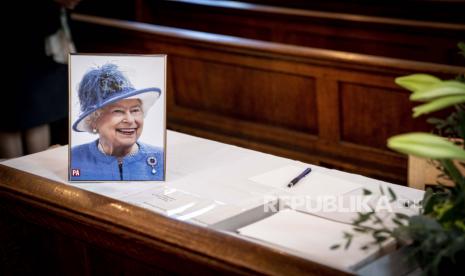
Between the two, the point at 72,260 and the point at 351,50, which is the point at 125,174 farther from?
the point at 351,50

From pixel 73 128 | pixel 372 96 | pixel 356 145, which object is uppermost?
pixel 73 128

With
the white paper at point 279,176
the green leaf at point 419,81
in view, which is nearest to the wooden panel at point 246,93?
the white paper at point 279,176

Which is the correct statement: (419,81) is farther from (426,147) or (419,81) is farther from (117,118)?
(117,118)

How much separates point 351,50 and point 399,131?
1.46 meters

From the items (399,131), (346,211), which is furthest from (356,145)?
(346,211)

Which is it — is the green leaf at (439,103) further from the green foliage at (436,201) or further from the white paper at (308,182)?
the white paper at (308,182)

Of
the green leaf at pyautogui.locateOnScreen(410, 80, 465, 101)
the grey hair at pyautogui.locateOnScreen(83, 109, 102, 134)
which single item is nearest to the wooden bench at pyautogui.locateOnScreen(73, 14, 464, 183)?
the grey hair at pyautogui.locateOnScreen(83, 109, 102, 134)

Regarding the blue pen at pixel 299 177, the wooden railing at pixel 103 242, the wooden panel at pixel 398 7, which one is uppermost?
the wooden panel at pixel 398 7

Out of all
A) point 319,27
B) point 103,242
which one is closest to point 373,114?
point 319,27

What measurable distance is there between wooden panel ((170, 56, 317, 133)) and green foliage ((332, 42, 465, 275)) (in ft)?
9.89

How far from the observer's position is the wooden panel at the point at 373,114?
4285 mm

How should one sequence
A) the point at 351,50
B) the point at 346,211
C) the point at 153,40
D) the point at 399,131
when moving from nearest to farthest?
the point at 346,211, the point at 399,131, the point at 153,40, the point at 351,50

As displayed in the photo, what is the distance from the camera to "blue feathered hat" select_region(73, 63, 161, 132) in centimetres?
223

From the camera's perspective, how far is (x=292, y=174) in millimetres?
2307
